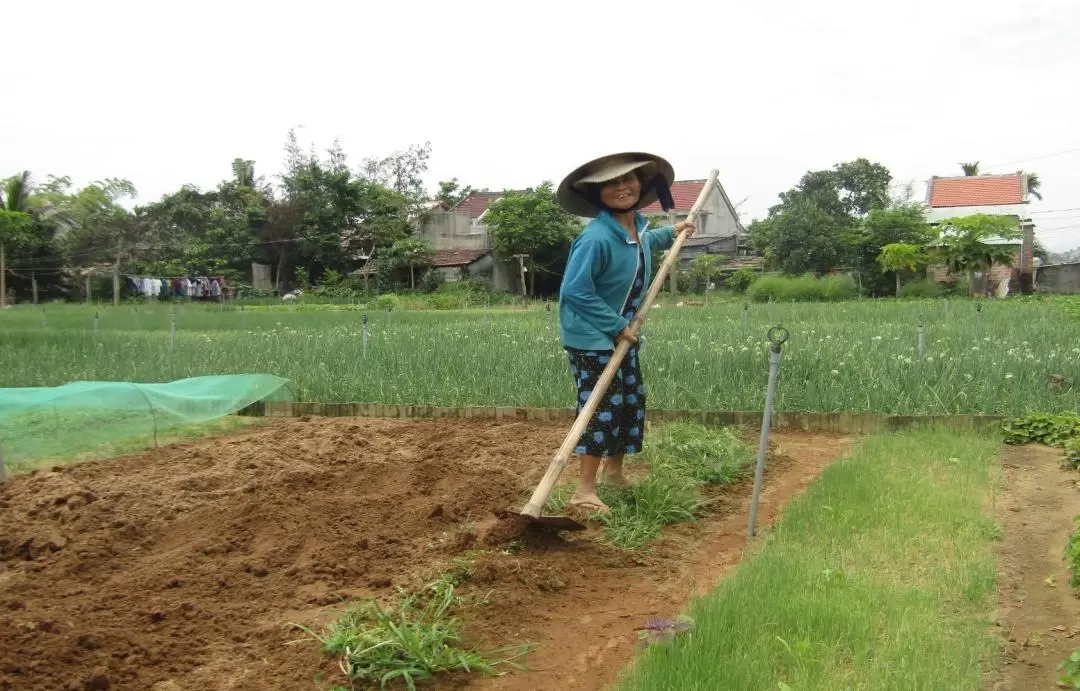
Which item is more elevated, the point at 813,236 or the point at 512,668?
the point at 813,236

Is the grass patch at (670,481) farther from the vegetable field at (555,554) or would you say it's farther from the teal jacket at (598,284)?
the teal jacket at (598,284)

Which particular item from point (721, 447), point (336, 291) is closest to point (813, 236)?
point (336, 291)

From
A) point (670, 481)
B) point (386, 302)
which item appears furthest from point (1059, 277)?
point (670, 481)

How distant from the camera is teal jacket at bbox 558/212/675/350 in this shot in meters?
3.71

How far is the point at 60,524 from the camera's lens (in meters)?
3.75

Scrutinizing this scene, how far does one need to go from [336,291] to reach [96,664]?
100ft

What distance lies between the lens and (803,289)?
26.2m

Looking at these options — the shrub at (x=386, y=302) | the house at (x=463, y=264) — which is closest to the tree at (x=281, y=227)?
the house at (x=463, y=264)

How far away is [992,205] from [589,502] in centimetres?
3436

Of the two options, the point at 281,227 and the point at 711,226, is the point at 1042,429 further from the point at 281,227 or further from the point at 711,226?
the point at 711,226

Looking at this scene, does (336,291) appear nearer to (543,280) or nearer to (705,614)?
(543,280)

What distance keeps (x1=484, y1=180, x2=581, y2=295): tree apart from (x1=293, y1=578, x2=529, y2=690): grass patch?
2840cm

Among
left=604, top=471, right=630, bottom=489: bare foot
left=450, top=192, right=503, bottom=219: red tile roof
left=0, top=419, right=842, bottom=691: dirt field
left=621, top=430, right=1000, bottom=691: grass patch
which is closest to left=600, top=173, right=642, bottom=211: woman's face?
left=604, top=471, right=630, bottom=489: bare foot

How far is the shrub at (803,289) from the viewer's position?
1022 inches
